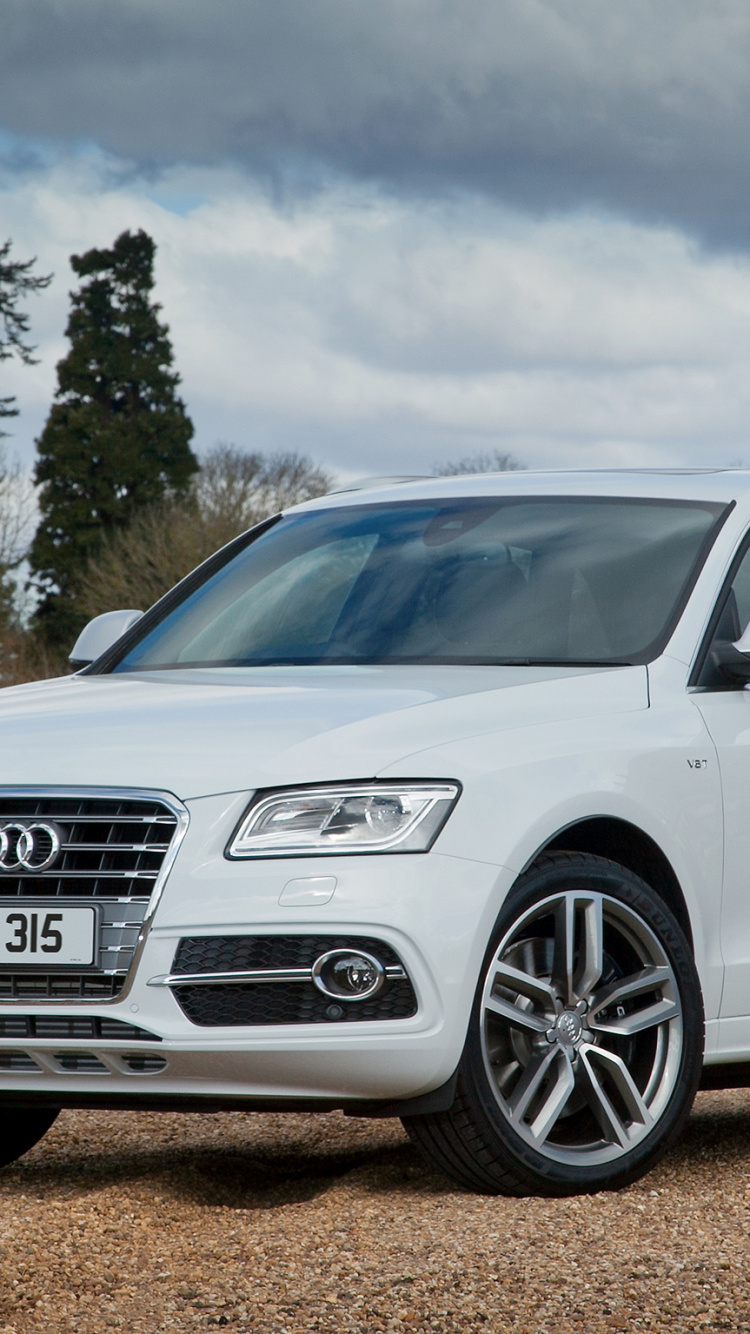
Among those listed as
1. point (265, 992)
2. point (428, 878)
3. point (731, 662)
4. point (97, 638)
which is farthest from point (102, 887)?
point (97, 638)

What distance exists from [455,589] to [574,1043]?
154 centimetres

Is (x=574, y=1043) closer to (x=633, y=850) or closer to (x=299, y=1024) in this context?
(x=633, y=850)

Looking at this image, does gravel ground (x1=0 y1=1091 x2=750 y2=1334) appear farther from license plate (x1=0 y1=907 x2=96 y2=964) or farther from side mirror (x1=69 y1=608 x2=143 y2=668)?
side mirror (x1=69 y1=608 x2=143 y2=668)

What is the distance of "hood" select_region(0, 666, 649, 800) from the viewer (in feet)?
14.6

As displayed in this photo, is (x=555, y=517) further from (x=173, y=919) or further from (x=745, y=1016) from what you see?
(x=173, y=919)

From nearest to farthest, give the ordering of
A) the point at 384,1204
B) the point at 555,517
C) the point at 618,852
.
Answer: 1. the point at 384,1204
2. the point at 618,852
3. the point at 555,517

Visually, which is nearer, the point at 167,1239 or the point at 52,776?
the point at 167,1239

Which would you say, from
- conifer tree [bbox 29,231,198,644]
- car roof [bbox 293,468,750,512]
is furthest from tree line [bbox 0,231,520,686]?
car roof [bbox 293,468,750,512]

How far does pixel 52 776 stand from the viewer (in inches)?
180

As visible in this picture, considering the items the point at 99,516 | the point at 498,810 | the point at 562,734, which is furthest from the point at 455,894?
the point at 99,516

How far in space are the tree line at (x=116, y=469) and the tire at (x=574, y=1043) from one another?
51970mm

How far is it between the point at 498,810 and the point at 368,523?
2.05 m

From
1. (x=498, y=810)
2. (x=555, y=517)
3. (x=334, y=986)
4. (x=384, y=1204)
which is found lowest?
(x=384, y=1204)

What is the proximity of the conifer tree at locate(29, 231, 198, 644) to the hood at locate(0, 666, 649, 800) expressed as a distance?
5888cm
